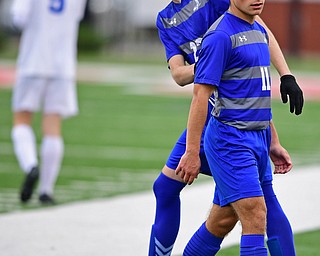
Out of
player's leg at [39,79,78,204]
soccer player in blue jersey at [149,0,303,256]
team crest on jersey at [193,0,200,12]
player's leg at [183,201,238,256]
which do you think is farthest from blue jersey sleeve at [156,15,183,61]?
player's leg at [39,79,78,204]

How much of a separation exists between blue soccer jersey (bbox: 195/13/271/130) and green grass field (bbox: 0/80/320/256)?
192cm

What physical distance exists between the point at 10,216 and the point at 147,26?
147ft

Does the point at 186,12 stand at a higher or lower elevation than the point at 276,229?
higher

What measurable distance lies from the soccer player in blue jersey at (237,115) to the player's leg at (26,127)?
3931 millimetres

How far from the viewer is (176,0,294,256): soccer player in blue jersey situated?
5.43 meters

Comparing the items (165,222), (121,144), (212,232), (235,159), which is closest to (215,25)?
(235,159)

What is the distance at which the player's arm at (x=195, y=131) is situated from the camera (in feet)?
17.9

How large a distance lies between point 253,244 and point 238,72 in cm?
87

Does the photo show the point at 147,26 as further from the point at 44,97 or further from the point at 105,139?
the point at 44,97

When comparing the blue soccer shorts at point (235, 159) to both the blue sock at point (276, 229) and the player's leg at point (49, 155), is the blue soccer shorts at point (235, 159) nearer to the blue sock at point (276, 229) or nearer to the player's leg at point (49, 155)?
the blue sock at point (276, 229)

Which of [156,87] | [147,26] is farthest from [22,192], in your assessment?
[147,26]

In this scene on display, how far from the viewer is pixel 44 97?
31.4 feet

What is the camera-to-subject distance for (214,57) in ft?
17.7

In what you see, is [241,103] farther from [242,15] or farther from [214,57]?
[242,15]
